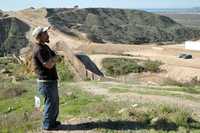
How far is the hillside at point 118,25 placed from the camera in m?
83.2

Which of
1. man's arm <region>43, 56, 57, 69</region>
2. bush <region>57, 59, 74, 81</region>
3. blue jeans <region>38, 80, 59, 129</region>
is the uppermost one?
man's arm <region>43, 56, 57, 69</region>

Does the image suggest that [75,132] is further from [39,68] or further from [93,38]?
[93,38]

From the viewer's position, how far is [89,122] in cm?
980

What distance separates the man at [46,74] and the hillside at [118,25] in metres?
60.9

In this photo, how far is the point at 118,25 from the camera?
97125mm

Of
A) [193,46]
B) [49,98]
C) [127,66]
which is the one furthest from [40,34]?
[193,46]

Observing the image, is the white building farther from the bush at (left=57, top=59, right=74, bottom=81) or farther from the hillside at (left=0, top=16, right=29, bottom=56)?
the bush at (left=57, top=59, right=74, bottom=81)

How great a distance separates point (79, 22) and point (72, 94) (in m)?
79.6

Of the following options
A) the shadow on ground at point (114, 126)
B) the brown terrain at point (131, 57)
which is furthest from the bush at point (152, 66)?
the shadow on ground at point (114, 126)

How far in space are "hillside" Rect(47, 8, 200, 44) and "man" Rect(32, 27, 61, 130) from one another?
2396 inches

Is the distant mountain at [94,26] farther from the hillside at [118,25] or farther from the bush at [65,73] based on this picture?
the bush at [65,73]

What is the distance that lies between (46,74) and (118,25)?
88506mm

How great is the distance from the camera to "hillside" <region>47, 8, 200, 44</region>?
8325cm

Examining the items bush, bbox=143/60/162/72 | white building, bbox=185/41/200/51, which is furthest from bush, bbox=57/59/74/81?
white building, bbox=185/41/200/51
